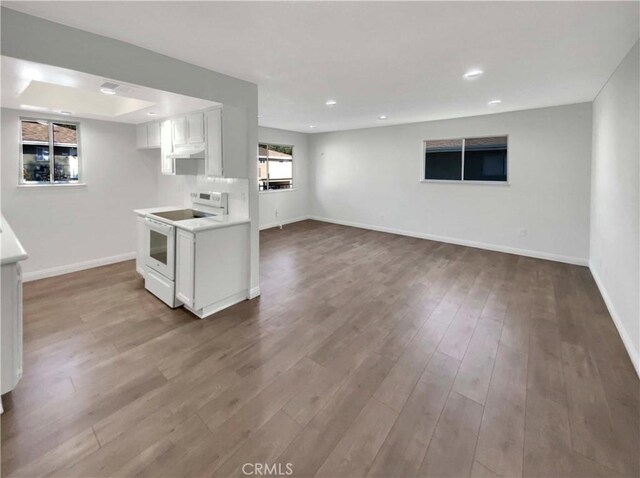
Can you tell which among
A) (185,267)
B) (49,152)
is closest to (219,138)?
(185,267)

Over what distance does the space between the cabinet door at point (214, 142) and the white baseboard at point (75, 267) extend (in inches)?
110

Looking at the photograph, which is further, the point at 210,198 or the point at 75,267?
the point at 75,267

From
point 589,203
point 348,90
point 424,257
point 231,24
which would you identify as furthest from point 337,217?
point 231,24

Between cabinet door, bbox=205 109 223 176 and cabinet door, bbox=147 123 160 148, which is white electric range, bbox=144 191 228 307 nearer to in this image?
cabinet door, bbox=205 109 223 176

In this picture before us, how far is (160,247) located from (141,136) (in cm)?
234

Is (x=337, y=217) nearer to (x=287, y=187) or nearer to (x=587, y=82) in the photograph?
(x=287, y=187)

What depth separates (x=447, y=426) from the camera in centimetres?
180

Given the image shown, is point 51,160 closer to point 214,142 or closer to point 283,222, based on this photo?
point 214,142

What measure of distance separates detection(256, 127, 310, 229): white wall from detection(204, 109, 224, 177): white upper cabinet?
160 inches

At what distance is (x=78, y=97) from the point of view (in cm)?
390

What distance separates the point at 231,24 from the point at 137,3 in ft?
1.86

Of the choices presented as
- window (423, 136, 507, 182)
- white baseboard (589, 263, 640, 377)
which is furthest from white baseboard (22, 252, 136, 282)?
white baseboard (589, 263, 640, 377)

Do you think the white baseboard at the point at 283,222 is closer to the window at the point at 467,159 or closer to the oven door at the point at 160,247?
the window at the point at 467,159

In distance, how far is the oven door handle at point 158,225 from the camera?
3239 millimetres
